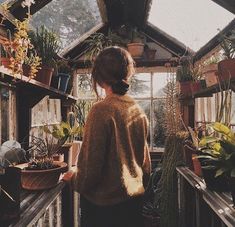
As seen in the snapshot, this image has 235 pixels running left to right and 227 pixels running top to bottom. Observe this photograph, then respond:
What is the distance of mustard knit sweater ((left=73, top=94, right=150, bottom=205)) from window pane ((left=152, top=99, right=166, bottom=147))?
2869 mm

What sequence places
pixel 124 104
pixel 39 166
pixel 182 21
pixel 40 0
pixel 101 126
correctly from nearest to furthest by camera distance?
pixel 101 126
pixel 124 104
pixel 39 166
pixel 40 0
pixel 182 21

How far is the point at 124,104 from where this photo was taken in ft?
5.18

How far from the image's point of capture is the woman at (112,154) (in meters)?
1.47

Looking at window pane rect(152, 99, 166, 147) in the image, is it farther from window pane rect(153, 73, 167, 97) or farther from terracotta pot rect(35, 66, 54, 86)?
terracotta pot rect(35, 66, 54, 86)

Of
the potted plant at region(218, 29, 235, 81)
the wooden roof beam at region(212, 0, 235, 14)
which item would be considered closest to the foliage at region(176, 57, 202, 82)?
the wooden roof beam at region(212, 0, 235, 14)

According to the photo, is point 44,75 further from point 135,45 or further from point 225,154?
point 135,45

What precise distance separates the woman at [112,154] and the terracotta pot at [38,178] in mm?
161

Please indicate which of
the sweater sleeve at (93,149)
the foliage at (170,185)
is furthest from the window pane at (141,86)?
the sweater sleeve at (93,149)

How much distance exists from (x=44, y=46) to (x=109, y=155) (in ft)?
4.16

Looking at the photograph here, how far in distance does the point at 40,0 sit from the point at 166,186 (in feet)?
7.09

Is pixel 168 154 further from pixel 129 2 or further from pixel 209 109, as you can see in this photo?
pixel 129 2

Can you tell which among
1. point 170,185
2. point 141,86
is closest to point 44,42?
point 170,185

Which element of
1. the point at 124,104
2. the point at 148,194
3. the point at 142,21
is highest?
the point at 142,21

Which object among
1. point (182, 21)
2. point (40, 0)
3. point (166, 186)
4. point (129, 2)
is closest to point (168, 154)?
point (166, 186)
